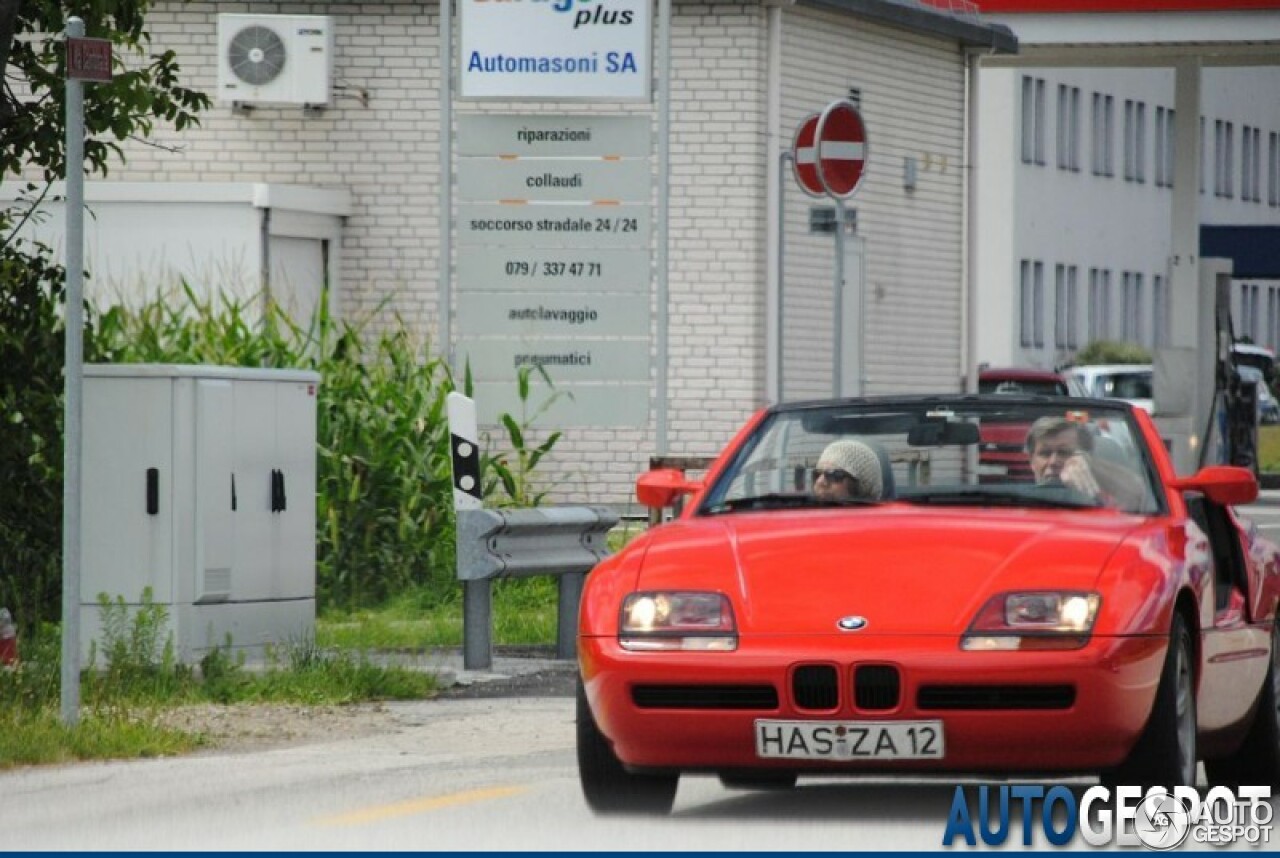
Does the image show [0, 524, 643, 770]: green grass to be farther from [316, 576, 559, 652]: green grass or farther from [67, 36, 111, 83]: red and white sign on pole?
[67, 36, 111, 83]: red and white sign on pole

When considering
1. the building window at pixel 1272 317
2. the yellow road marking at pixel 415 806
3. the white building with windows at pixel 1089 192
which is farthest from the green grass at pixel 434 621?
the building window at pixel 1272 317

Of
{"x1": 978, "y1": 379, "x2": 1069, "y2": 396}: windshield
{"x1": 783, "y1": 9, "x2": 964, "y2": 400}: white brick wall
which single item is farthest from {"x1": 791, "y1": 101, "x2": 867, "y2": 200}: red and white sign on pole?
{"x1": 978, "y1": 379, "x2": 1069, "y2": 396}: windshield

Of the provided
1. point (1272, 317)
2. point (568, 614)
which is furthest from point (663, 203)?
point (1272, 317)

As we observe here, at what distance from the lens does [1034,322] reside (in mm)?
71875

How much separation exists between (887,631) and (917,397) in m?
1.88

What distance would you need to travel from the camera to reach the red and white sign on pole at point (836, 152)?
19.5m

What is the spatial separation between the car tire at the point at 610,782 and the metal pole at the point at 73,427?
349 centimetres

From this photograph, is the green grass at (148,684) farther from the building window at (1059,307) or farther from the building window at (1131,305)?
the building window at (1131,305)

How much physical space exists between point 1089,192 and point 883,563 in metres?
66.9

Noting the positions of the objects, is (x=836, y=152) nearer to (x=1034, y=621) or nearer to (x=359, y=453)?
(x=359, y=453)

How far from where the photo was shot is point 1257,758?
35.6ft

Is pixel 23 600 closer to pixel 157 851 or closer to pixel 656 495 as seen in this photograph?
pixel 656 495

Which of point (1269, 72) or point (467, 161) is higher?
point (1269, 72)

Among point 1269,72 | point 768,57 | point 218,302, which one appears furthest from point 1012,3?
point 1269,72
